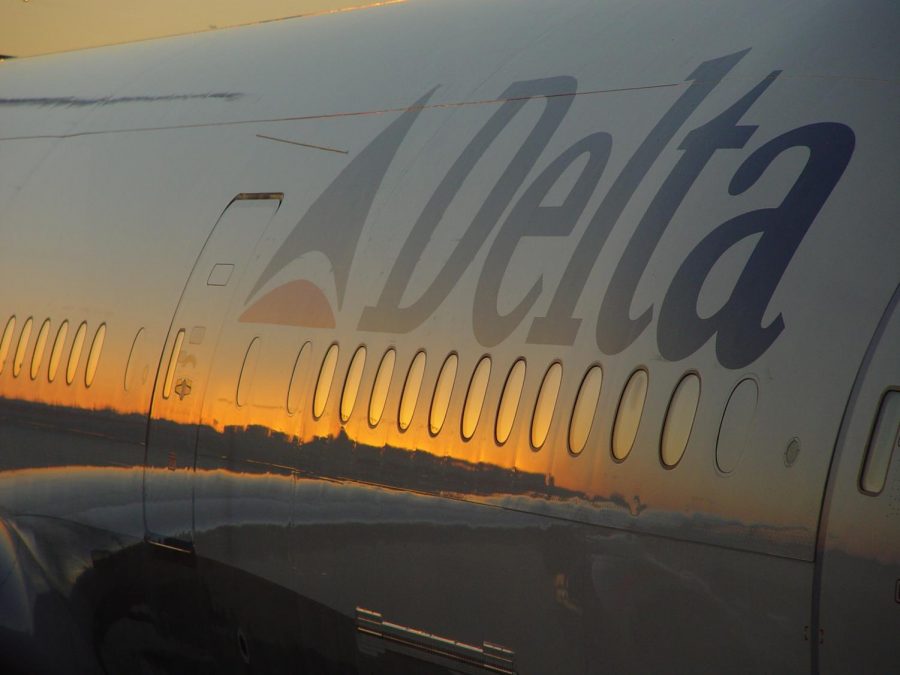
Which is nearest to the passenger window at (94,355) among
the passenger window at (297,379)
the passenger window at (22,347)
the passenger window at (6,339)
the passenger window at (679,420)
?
the passenger window at (22,347)

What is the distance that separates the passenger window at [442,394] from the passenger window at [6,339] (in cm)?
367

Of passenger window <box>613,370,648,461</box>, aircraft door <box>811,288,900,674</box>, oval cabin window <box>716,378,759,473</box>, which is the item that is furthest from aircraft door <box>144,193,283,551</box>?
aircraft door <box>811,288,900,674</box>

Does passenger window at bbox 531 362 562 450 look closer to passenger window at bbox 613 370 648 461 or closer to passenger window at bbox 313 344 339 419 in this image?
passenger window at bbox 613 370 648 461

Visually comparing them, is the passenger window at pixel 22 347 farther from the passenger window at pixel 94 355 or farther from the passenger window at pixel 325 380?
the passenger window at pixel 325 380

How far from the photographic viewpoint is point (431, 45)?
6.42 m

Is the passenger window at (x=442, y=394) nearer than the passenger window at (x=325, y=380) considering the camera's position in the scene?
Yes

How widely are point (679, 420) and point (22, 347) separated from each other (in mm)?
4713

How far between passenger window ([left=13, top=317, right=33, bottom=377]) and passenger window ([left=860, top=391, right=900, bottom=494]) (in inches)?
209

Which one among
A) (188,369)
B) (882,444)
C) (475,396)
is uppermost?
(188,369)

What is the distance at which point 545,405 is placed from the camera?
4668 millimetres

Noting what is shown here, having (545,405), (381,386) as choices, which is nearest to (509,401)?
(545,405)

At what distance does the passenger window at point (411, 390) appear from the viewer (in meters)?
5.20

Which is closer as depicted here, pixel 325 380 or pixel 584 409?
pixel 584 409

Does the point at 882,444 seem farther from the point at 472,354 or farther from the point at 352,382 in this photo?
the point at 352,382
